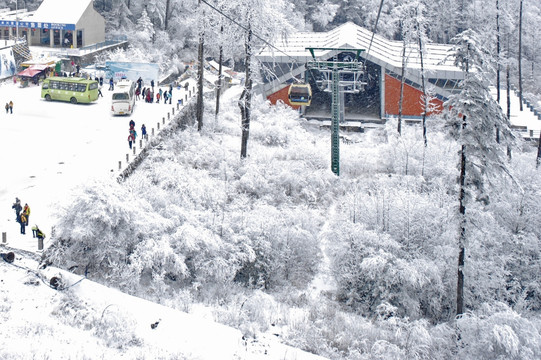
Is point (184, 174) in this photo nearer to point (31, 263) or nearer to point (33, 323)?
point (31, 263)

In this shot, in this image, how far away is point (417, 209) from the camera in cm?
2111

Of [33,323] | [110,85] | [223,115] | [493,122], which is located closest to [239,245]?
[33,323]

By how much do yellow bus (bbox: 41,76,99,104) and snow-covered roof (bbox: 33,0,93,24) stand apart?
17.4 m

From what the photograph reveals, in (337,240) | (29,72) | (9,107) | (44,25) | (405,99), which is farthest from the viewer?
(44,25)

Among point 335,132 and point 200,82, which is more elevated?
point 200,82

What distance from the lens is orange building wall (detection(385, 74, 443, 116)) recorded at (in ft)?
145

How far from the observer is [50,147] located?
26.5m

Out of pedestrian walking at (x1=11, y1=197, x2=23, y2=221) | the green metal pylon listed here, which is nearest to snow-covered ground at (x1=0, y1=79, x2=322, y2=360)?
pedestrian walking at (x1=11, y1=197, x2=23, y2=221)

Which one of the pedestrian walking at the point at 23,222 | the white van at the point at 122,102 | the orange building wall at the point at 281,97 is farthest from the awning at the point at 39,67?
the pedestrian walking at the point at 23,222

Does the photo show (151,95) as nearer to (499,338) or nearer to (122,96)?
(122,96)

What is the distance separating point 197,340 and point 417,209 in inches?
451

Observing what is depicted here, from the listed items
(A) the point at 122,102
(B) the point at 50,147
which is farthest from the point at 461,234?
(A) the point at 122,102

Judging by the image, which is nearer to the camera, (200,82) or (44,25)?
(200,82)

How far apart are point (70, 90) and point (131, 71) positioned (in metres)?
8.76
